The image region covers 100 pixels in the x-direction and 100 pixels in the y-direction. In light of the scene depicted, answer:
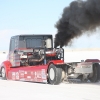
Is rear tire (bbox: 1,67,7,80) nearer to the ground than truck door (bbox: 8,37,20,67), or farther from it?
nearer to the ground

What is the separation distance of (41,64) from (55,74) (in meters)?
2.66

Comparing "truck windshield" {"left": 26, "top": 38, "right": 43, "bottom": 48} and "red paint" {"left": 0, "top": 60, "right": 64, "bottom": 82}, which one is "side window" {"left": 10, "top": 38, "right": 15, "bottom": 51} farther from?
"truck windshield" {"left": 26, "top": 38, "right": 43, "bottom": 48}

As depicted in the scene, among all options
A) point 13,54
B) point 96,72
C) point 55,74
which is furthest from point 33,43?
point 96,72

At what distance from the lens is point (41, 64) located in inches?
626

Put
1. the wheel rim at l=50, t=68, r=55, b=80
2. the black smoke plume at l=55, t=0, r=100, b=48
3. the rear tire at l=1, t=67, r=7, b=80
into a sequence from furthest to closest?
the rear tire at l=1, t=67, r=7, b=80, the wheel rim at l=50, t=68, r=55, b=80, the black smoke plume at l=55, t=0, r=100, b=48

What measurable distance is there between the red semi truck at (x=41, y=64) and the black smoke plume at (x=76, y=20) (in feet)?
2.92

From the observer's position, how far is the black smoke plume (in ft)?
43.4

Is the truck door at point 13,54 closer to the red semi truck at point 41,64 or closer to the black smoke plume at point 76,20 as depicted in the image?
the red semi truck at point 41,64

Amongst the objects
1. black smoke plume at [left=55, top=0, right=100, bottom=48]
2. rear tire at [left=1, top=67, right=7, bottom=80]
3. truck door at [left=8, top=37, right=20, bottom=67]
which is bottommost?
rear tire at [left=1, top=67, right=7, bottom=80]

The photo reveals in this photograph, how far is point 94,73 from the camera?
14.4 m

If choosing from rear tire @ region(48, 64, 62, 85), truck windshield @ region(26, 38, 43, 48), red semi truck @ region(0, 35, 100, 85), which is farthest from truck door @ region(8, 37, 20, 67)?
rear tire @ region(48, 64, 62, 85)

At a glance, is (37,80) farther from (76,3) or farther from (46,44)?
(76,3)

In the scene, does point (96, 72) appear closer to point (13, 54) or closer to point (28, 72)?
point (28, 72)

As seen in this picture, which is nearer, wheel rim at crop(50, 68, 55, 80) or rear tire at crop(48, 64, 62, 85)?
rear tire at crop(48, 64, 62, 85)
